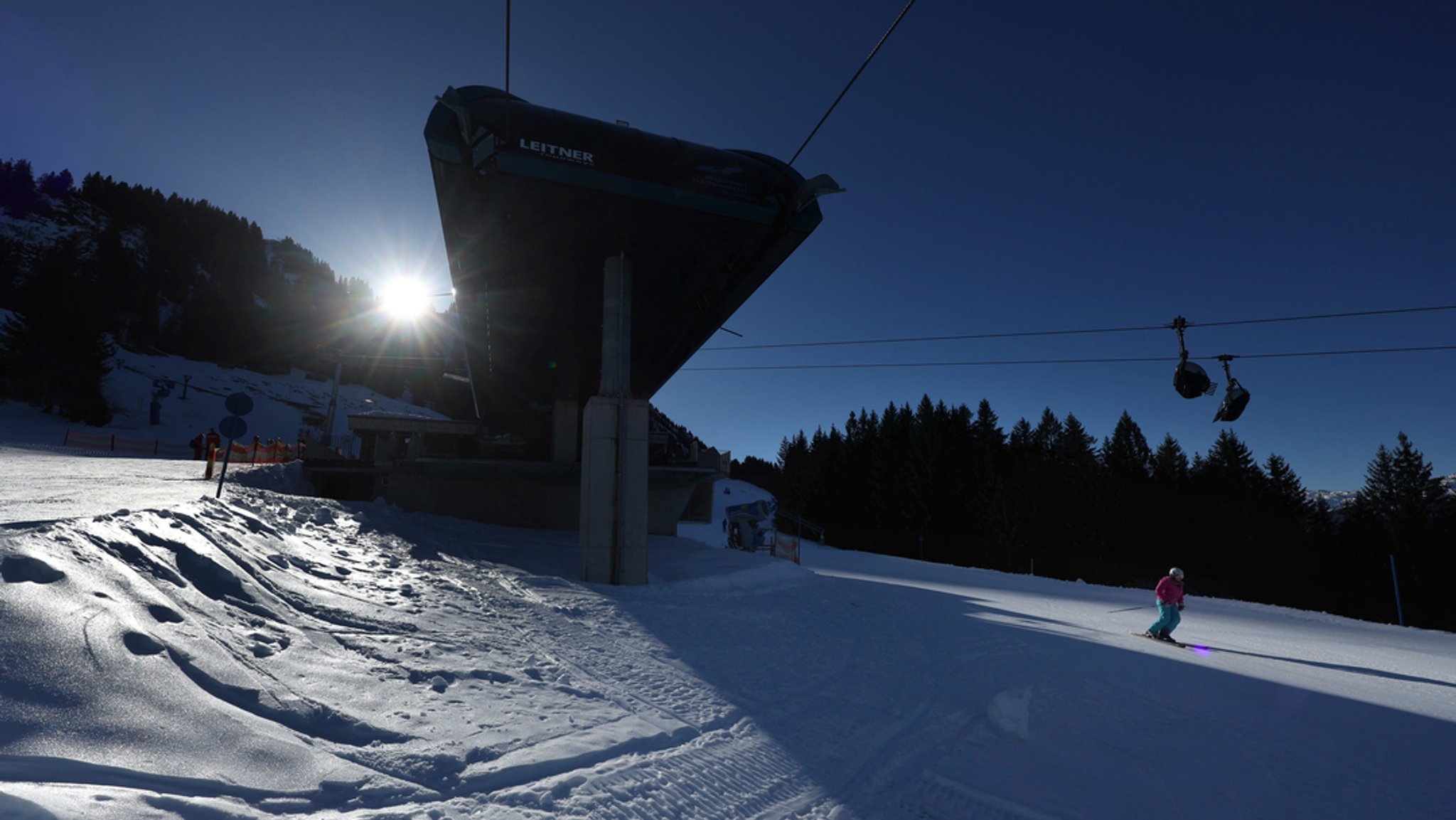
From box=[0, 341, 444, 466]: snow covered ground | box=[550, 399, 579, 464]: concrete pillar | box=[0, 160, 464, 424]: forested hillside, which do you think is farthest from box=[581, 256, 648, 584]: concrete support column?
box=[0, 160, 464, 424]: forested hillside

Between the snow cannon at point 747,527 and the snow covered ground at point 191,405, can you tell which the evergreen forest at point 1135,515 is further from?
the snow covered ground at point 191,405

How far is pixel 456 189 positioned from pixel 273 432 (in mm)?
69409

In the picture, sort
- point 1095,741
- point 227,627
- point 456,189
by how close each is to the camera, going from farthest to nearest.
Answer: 1. point 456,189
2. point 1095,741
3. point 227,627

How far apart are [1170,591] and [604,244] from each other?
585 inches

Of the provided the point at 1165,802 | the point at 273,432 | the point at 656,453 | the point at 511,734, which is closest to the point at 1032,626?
the point at 1165,802

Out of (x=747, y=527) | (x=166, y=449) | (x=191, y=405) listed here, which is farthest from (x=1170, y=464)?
(x=191, y=405)

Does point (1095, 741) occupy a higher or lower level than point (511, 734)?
lower

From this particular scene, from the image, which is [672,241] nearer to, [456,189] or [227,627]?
[456,189]

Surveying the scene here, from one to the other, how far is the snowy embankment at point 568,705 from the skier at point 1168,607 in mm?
1152

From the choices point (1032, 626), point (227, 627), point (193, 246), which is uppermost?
point (193, 246)

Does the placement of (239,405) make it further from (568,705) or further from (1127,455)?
(1127,455)

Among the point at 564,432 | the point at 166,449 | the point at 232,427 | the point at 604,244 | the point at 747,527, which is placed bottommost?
the point at 747,527

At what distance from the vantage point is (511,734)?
161 inches

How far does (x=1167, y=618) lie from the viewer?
38.7ft
